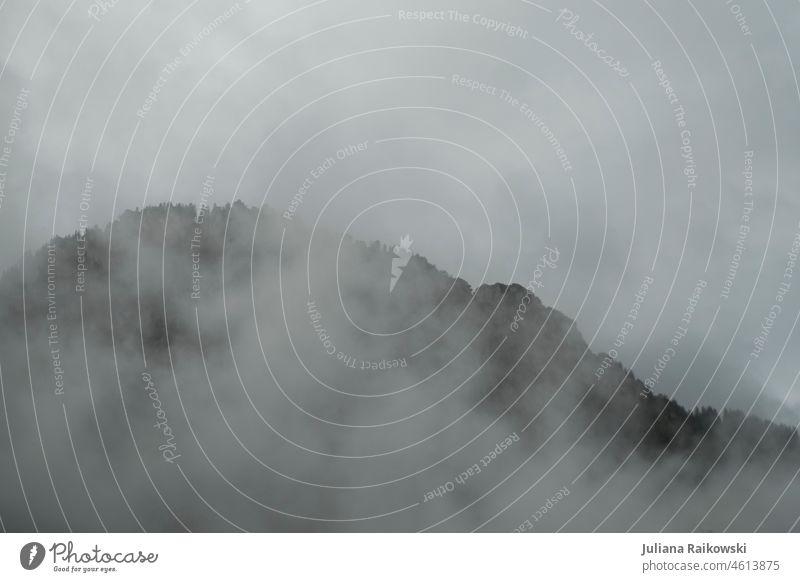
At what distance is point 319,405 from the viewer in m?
6.39

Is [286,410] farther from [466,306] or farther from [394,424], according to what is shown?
[466,306]

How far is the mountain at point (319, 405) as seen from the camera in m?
5.99

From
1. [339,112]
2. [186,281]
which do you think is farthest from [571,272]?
[186,281]

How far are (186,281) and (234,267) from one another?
0.51 metres

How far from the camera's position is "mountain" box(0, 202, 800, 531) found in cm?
599

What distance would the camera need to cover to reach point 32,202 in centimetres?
600
